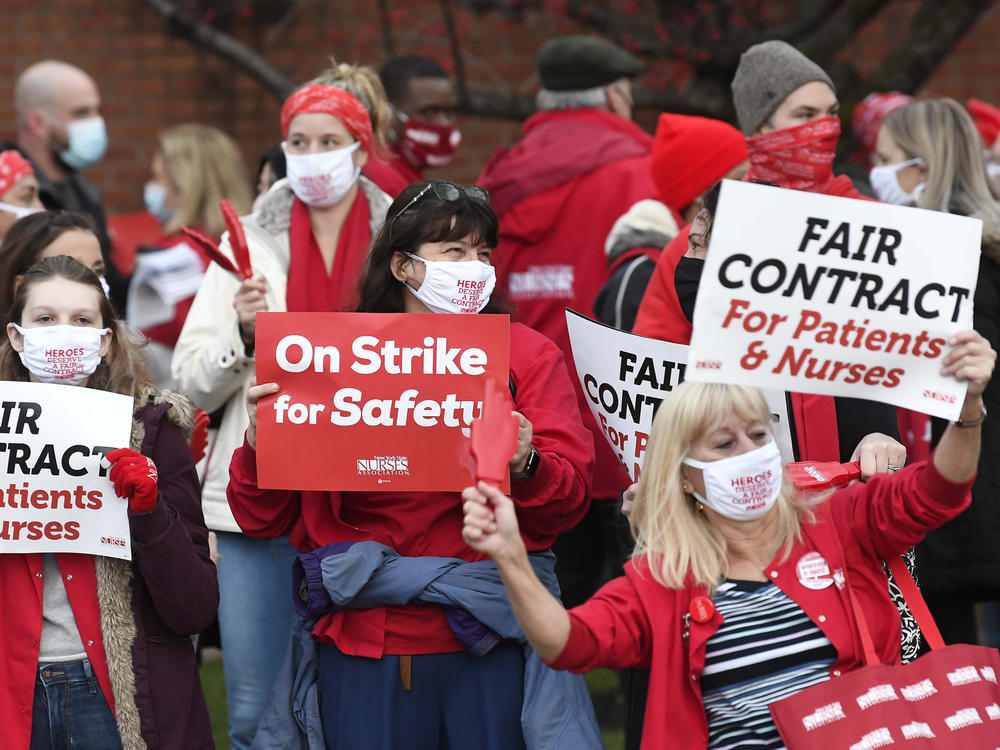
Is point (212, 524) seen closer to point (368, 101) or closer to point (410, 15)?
point (368, 101)

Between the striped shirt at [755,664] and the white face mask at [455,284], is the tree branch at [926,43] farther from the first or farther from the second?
the striped shirt at [755,664]

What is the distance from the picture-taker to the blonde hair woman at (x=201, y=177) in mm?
6855

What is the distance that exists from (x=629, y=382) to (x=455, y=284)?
1.75 feet

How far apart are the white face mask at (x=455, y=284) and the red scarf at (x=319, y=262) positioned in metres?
0.99

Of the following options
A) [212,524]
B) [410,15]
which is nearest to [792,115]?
[212,524]

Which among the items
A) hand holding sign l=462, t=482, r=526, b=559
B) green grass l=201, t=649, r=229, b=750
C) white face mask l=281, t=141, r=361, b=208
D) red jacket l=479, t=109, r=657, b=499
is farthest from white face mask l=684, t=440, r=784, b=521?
green grass l=201, t=649, r=229, b=750

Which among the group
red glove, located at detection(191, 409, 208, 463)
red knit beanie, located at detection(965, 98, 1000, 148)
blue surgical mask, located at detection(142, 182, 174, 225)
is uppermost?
red knit beanie, located at detection(965, 98, 1000, 148)

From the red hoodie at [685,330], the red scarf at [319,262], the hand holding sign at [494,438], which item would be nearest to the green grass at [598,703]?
the red scarf at [319,262]

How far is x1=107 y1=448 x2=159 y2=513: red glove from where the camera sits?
3.66m

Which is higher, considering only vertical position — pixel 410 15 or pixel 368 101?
pixel 410 15

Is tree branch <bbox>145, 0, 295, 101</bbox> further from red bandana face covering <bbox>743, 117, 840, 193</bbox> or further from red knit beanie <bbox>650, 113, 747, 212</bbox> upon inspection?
red bandana face covering <bbox>743, 117, 840, 193</bbox>

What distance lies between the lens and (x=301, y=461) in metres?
3.65

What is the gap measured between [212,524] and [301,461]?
1.26 metres

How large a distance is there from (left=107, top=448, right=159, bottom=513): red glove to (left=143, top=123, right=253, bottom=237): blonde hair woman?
3094 millimetres
